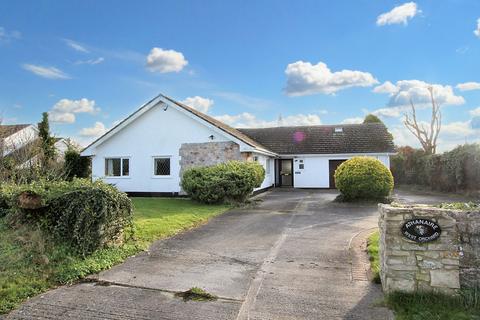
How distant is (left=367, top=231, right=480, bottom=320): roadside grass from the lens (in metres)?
3.99

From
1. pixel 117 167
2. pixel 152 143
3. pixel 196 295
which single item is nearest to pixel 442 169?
pixel 152 143

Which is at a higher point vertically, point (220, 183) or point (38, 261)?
point (220, 183)

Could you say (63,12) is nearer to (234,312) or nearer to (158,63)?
(158,63)

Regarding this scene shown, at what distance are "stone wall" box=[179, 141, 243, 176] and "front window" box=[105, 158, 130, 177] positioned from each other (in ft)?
11.7

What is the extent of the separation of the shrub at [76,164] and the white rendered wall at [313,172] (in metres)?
14.9

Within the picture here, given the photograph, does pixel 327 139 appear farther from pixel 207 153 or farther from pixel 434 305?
pixel 434 305

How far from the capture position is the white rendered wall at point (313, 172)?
2339 cm

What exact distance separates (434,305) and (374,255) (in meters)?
2.29

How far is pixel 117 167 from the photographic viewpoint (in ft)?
64.3

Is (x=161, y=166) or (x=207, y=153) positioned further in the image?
(x=161, y=166)

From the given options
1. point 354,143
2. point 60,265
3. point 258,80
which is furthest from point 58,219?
point 354,143

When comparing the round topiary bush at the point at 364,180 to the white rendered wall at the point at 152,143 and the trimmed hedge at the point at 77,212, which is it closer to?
the white rendered wall at the point at 152,143

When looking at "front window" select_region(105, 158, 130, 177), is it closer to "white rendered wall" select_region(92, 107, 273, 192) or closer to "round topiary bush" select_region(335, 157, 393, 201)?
"white rendered wall" select_region(92, 107, 273, 192)

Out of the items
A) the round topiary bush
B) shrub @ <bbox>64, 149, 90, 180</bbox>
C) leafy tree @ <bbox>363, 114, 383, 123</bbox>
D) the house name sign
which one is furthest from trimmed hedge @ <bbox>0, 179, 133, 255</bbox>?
leafy tree @ <bbox>363, 114, 383, 123</bbox>
